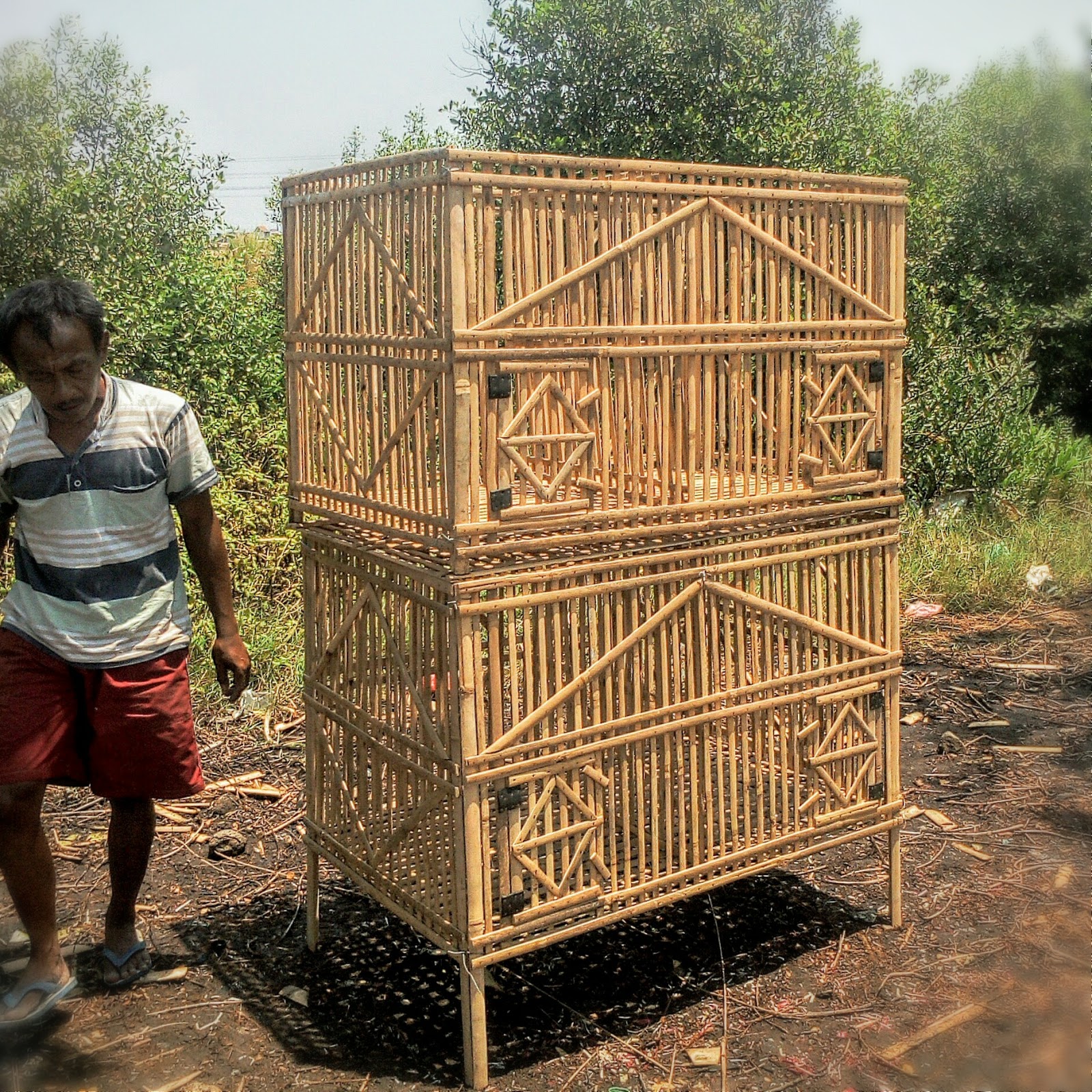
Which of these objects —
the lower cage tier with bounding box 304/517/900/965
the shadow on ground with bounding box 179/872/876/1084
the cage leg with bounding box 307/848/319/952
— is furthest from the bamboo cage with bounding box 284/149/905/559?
the shadow on ground with bounding box 179/872/876/1084

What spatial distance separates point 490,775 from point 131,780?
1.23 metres

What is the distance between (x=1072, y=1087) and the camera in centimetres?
335

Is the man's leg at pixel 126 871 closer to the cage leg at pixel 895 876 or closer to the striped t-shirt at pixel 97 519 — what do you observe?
the striped t-shirt at pixel 97 519

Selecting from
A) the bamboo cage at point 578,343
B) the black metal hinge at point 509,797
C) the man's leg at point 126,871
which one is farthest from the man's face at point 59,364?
the black metal hinge at point 509,797

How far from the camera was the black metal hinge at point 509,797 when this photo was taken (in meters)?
3.46

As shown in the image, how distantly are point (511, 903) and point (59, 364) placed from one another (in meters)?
1.96

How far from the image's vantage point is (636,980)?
412 centimetres

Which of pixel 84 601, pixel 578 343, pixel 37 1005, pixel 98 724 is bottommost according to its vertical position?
pixel 37 1005

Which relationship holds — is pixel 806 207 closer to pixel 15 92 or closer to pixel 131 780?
pixel 131 780

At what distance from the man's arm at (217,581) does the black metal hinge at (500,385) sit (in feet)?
3.68

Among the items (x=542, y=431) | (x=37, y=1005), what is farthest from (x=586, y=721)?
(x=37, y=1005)

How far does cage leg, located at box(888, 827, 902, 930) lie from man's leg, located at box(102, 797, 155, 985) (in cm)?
256

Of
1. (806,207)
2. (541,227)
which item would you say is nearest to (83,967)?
(541,227)

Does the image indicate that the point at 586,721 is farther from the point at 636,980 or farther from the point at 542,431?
the point at 636,980
